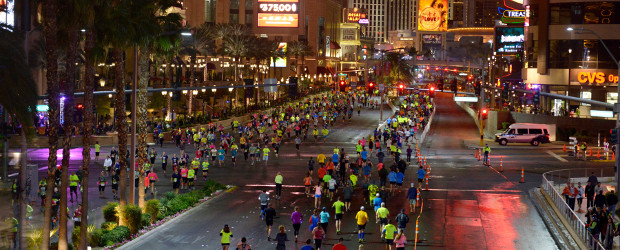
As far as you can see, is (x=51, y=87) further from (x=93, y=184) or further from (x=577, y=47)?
(x=577, y=47)

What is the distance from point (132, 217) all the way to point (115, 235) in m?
1.47

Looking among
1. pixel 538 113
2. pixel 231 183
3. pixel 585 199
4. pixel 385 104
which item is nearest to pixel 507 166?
pixel 585 199

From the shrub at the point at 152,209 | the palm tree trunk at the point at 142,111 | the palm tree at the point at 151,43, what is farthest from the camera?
the palm tree trunk at the point at 142,111

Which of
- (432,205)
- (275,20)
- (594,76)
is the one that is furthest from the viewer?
(275,20)

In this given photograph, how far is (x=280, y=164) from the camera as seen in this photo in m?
47.1

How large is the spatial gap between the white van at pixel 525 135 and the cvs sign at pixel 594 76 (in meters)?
14.8

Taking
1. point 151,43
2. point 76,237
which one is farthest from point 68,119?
point 151,43

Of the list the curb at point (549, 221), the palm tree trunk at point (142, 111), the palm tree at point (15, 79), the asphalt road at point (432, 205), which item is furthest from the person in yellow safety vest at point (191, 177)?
the palm tree at point (15, 79)

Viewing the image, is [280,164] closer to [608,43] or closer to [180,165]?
[180,165]

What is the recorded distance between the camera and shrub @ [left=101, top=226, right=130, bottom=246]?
2458 centimetres

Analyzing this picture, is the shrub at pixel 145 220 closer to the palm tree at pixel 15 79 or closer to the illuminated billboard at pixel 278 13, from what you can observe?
the palm tree at pixel 15 79

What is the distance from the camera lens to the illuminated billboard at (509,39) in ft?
322

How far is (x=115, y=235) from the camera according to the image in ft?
81.4

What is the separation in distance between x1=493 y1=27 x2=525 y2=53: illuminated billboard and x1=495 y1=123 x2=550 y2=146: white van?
3931 cm
